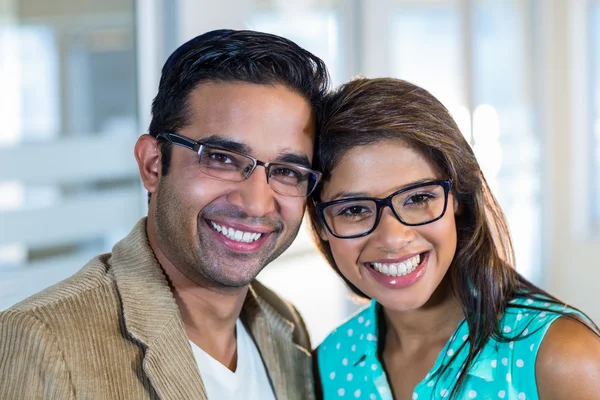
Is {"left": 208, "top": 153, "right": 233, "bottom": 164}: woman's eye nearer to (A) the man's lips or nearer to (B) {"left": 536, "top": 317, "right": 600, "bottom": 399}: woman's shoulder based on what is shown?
(A) the man's lips

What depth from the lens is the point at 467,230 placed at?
5.44 ft

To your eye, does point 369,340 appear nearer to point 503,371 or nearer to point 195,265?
point 503,371

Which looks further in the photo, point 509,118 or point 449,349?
point 509,118

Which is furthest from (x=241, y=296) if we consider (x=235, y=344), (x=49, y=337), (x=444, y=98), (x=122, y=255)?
(x=444, y=98)

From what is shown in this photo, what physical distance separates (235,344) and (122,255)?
1.12ft

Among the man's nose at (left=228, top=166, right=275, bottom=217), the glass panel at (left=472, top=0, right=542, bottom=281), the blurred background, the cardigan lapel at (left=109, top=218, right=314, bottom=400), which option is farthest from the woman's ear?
the glass panel at (left=472, top=0, right=542, bottom=281)

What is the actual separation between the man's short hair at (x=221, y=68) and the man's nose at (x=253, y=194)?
0.53 feet

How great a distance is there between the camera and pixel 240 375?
163 cm

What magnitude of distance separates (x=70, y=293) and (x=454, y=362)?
29.9 inches

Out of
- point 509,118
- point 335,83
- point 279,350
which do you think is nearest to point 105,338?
point 279,350

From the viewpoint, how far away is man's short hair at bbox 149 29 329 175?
1.54 m

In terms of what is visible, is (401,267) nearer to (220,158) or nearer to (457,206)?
(457,206)

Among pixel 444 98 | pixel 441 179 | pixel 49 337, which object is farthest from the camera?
pixel 444 98

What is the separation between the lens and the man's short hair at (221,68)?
5.07ft
